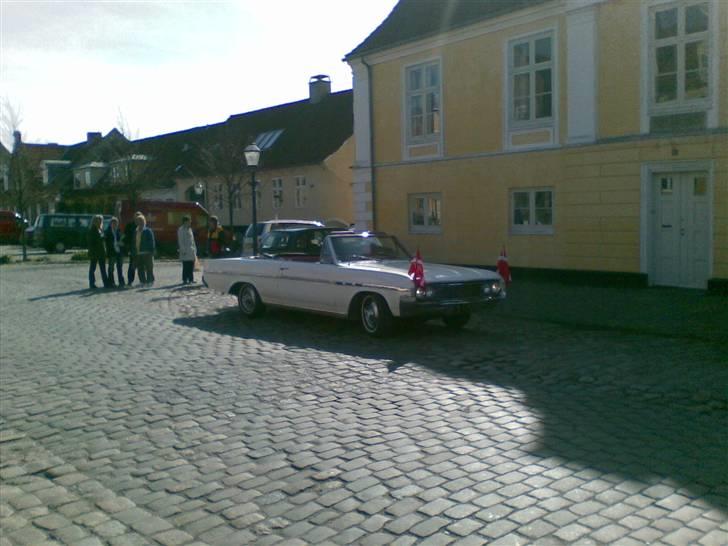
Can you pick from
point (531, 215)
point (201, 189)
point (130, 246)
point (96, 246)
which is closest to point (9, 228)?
point (201, 189)

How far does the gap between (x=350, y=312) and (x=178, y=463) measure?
5159 mm

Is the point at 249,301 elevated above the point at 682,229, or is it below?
below

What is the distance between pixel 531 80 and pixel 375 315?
31.4 feet

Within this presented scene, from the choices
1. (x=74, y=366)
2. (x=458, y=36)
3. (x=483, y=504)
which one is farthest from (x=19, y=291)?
(x=483, y=504)

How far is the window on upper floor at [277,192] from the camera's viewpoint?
3956 centimetres

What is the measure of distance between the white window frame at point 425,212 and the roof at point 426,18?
164 inches

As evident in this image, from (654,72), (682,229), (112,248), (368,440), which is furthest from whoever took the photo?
(112,248)

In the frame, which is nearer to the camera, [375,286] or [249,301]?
[375,286]

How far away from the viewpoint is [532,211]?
57.1 feet

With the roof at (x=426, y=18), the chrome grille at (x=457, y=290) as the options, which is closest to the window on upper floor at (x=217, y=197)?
the roof at (x=426, y=18)

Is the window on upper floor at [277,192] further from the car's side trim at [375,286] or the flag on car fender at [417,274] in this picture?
the flag on car fender at [417,274]

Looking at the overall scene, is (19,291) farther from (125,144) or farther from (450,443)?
(125,144)

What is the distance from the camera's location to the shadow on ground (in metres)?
4.93

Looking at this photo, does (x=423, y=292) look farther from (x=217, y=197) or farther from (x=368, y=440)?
(x=217, y=197)
